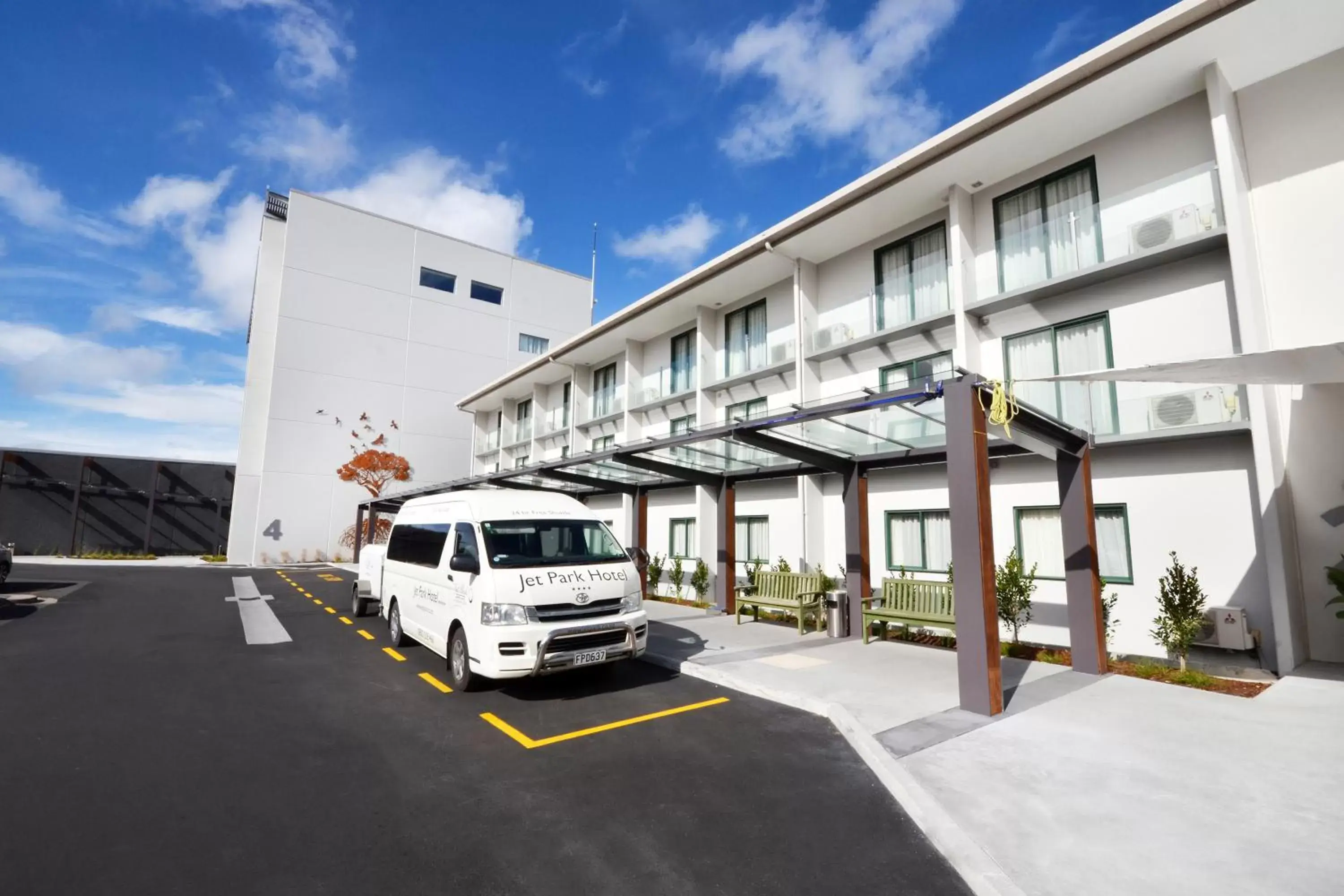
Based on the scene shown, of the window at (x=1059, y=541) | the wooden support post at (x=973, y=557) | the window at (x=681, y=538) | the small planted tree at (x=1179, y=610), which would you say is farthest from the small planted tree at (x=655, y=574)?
the wooden support post at (x=973, y=557)

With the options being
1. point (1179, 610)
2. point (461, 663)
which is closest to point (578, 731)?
point (461, 663)

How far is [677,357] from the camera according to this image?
2019 cm

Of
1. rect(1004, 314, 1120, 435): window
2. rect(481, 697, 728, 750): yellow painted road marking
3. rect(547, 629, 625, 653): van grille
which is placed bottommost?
rect(481, 697, 728, 750): yellow painted road marking

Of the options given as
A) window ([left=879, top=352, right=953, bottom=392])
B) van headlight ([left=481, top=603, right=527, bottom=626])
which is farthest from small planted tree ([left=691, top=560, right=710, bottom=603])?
van headlight ([left=481, top=603, right=527, bottom=626])

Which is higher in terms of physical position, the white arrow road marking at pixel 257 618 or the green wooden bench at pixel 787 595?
the green wooden bench at pixel 787 595

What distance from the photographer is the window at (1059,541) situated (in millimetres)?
9922

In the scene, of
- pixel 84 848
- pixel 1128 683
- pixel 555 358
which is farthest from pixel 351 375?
pixel 1128 683

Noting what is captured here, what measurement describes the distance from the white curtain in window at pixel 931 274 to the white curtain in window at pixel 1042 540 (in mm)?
4470

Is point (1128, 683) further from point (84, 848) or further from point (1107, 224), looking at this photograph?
point (84, 848)

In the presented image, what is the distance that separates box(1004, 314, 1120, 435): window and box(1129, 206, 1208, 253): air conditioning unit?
128 cm

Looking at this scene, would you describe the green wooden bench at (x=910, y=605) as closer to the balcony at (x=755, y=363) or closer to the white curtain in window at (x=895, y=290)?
the white curtain in window at (x=895, y=290)

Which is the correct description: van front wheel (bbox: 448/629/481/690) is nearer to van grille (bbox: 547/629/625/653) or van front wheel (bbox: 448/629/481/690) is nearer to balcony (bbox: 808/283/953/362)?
van grille (bbox: 547/629/625/653)

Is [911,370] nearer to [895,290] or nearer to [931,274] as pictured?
[895,290]

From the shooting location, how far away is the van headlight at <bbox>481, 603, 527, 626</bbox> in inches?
271
